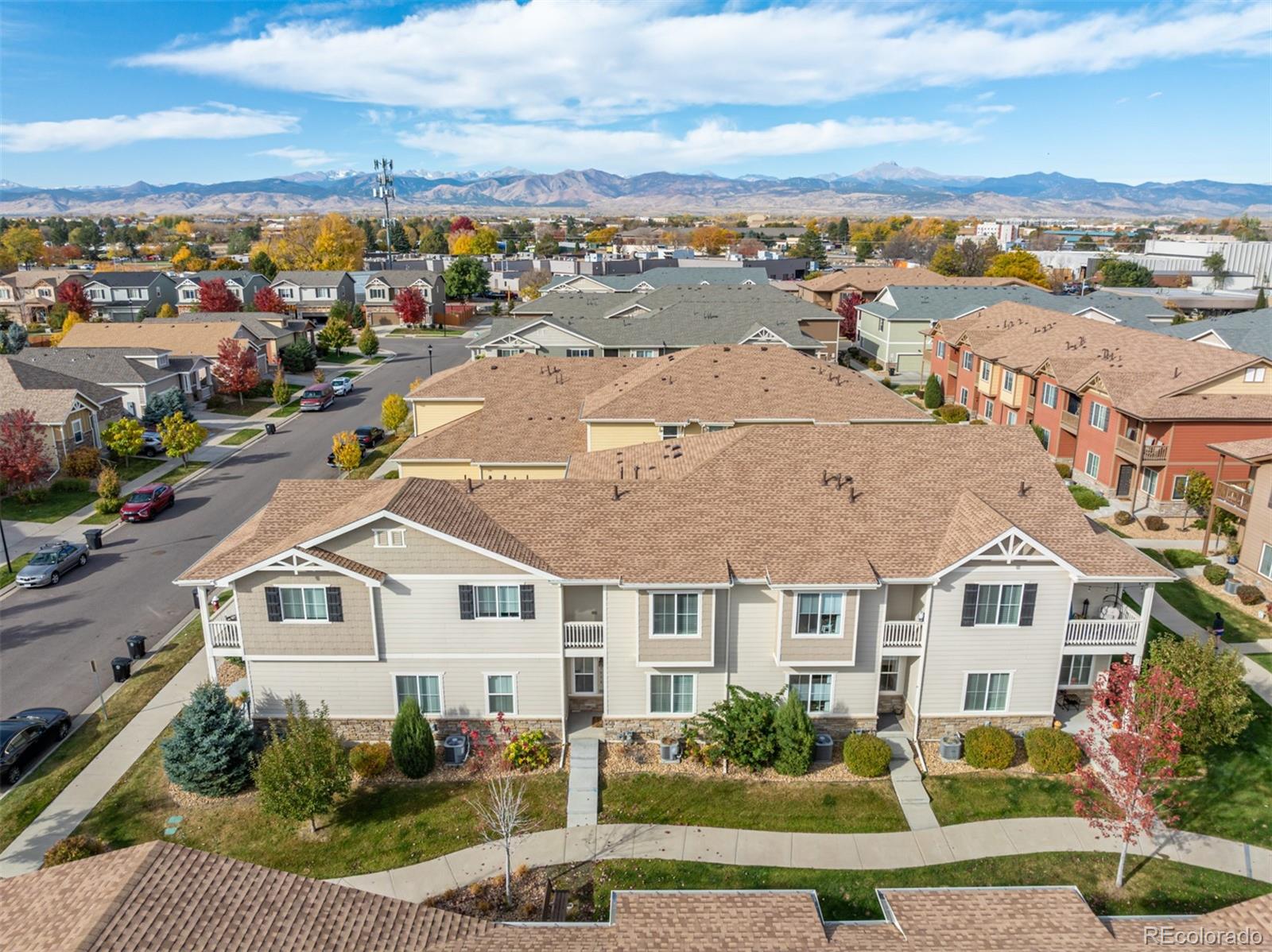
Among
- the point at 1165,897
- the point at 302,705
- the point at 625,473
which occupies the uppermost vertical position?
the point at 625,473

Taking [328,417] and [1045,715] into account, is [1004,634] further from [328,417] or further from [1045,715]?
[328,417]

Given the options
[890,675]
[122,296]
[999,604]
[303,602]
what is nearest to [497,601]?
[303,602]

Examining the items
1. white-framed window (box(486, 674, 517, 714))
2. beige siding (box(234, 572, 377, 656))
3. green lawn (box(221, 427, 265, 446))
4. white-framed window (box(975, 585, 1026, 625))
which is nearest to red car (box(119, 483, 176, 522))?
green lawn (box(221, 427, 265, 446))

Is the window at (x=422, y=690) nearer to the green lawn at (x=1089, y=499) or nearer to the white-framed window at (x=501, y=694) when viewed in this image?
the white-framed window at (x=501, y=694)

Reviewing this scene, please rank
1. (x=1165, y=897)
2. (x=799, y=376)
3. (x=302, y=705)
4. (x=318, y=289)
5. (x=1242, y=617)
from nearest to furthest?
(x=1165, y=897), (x=302, y=705), (x=1242, y=617), (x=799, y=376), (x=318, y=289)

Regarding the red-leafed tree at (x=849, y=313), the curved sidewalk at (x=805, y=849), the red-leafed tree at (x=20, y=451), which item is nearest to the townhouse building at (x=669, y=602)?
the curved sidewalk at (x=805, y=849)

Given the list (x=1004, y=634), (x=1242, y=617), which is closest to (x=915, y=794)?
(x=1004, y=634)
